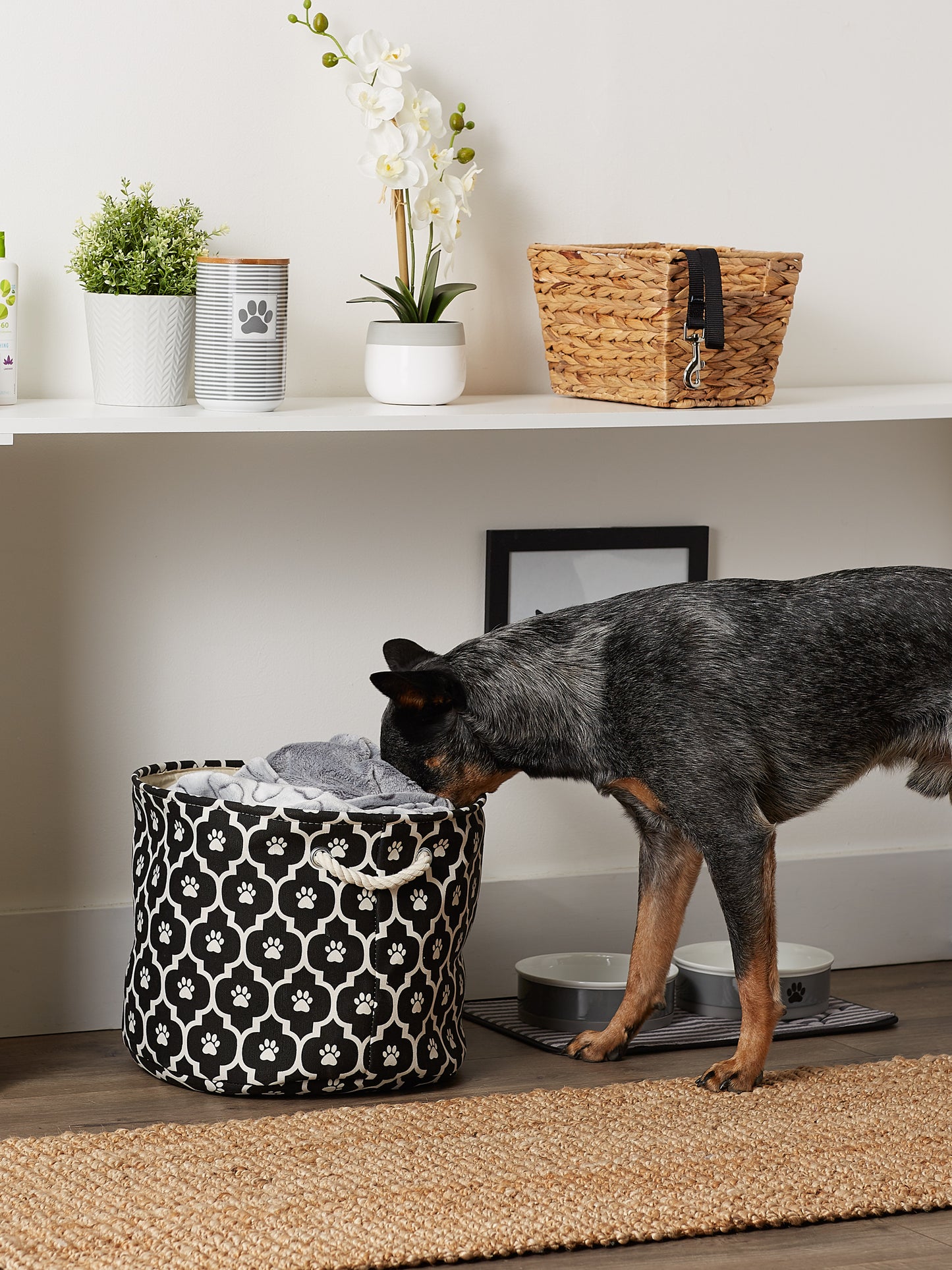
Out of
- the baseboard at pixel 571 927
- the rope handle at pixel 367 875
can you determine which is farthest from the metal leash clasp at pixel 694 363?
the baseboard at pixel 571 927

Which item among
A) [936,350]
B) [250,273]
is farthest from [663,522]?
[250,273]

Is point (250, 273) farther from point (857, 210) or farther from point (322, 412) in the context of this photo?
point (857, 210)

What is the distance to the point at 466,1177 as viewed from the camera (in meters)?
1.85

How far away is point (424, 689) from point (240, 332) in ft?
1.83

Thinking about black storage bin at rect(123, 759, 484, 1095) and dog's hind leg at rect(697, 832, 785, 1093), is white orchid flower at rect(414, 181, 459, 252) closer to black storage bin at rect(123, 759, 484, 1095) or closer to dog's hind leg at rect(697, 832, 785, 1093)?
black storage bin at rect(123, 759, 484, 1095)

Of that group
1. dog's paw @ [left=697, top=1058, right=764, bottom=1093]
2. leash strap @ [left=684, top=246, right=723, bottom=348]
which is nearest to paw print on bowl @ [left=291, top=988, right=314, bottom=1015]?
dog's paw @ [left=697, top=1058, right=764, bottom=1093]

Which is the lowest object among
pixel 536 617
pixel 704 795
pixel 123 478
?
pixel 704 795

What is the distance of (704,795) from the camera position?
208 centimetres

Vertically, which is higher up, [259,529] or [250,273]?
[250,273]

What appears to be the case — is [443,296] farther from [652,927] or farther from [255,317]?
[652,927]

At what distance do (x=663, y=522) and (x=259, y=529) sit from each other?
0.69m

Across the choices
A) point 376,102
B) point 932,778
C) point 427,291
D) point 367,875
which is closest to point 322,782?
point 367,875

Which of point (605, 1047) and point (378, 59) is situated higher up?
point (378, 59)

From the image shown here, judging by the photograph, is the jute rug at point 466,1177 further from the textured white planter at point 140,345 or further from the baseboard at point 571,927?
the textured white planter at point 140,345
